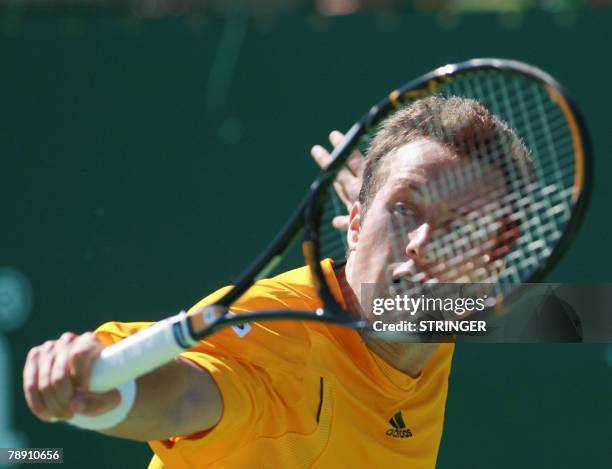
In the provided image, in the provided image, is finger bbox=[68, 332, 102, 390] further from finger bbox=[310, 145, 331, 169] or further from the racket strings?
finger bbox=[310, 145, 331, 169]

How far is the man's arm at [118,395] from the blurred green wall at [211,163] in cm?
163

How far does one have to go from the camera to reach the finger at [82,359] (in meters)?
1.71

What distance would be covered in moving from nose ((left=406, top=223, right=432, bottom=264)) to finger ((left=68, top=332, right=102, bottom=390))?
62cm

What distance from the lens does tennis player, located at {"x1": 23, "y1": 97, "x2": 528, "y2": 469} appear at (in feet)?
5.74

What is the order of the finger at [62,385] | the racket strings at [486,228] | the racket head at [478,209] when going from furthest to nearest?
1. the racket strings at [486,228]
2. the racket head at [478,209]
3. the finger at [62,385]

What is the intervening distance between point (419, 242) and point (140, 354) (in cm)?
58

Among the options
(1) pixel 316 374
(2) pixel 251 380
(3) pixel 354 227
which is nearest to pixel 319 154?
(3) pixel 354 227

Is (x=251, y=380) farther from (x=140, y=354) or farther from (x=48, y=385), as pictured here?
(x=48, y=385)

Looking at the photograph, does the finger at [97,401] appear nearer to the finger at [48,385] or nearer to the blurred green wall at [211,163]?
the finger at [48,385]

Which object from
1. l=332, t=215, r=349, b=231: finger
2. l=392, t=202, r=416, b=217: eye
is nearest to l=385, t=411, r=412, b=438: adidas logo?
l=392, t=202, r=416, b=217: eye

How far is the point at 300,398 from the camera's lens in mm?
2016

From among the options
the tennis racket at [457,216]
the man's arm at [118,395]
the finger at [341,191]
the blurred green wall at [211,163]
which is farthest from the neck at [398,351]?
the blurred green wall at [211,163]

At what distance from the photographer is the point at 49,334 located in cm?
345

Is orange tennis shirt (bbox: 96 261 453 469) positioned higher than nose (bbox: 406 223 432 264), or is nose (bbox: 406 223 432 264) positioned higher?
nose (bbox: 406 223 432 264)
